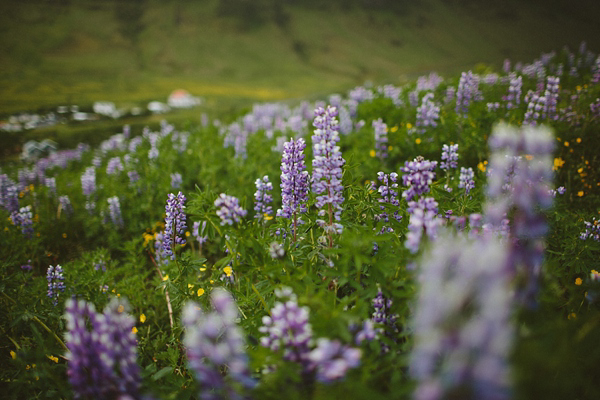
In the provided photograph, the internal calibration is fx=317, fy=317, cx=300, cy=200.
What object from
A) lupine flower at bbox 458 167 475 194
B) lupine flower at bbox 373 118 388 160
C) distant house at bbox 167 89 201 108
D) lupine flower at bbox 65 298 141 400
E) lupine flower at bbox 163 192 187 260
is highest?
distant house at bbox 167 89 201 108

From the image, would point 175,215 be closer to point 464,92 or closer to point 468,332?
point 468,332

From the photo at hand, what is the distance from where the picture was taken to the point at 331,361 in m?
1.54

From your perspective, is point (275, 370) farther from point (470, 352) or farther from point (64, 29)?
point (64, 29)

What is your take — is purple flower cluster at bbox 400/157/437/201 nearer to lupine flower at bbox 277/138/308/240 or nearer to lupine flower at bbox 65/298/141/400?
lupine flower at bbox 277/138/308/240

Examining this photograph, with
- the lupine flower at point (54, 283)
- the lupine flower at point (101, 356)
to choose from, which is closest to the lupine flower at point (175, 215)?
the lupine flower at point (101, 356)

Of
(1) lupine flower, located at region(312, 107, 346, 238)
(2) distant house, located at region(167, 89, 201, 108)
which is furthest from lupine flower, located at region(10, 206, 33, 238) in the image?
(2) distant house, located at region(167, 89, 201, 108)

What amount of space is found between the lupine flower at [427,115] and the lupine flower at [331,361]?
5.51 meters

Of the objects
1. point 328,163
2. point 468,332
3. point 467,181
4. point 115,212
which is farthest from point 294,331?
point 115,212

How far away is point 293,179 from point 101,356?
1838 millimetres

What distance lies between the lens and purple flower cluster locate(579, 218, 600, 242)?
3.24m

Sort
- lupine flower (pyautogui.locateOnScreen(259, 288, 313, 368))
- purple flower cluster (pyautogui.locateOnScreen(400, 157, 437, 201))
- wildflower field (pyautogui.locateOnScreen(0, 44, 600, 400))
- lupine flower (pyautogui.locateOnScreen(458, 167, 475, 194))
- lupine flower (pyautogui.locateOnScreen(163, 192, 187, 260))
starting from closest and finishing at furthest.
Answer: wildflower field (pyautogui.locateOnScreen(0, 44, 600, 400)) → lupine flower (pyautogui.locateOnScreen(259, 288, 313, 368)) → purple flower cluster (pyautogui.locateOnScreen(400, 157, 437, 201)) → lupine flower (pyautogui.locateOnScreen(163, 192, 187, 260)) → lupine flower (pyautogui.locateOnScreen(458, 167, 475, 194))

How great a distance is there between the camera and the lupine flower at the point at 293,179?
277 centimetres

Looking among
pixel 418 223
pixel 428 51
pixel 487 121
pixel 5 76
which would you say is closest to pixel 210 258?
pixel 418 223

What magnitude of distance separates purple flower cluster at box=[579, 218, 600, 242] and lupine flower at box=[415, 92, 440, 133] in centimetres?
329
